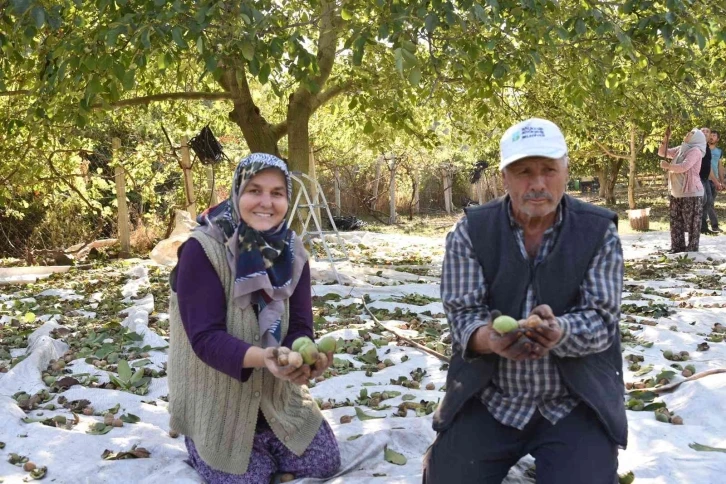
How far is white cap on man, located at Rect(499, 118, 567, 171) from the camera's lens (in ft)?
7.17

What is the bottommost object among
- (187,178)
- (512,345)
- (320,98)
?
(512,345)

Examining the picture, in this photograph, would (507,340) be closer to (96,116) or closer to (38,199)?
(96,116)

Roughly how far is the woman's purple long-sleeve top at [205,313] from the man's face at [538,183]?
105cm

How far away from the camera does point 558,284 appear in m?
2.28

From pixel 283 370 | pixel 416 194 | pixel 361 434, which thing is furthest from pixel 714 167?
pixel 416 194

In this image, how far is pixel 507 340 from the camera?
6.86 feet

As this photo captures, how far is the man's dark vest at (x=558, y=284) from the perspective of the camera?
7.40ft

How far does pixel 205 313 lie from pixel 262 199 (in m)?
0.46

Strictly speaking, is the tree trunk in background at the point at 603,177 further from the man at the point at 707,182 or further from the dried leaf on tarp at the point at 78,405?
the dried leaf on tarp at the point at 78,405

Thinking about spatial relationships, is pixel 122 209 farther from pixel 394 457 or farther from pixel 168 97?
pixel 394 457


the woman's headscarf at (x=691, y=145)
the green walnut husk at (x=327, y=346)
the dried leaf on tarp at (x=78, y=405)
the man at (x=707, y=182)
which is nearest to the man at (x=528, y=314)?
the green walnut husk at (x=327, y=346)

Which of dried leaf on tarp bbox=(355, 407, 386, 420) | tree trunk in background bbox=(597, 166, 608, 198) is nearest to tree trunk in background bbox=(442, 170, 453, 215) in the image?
tree trunk in background bbox=(597, 166, 608, 198)

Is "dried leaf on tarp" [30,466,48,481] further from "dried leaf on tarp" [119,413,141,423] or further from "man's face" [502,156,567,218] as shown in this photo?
"man's face" [502,156,567,218]

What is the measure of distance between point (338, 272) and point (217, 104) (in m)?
6.32
